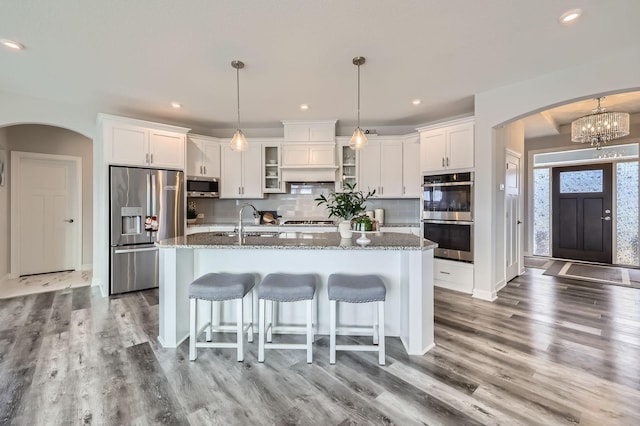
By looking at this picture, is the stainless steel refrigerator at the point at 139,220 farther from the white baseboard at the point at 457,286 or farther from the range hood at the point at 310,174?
the white baseboard at the point at 457,286

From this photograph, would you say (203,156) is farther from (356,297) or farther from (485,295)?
(485,295)

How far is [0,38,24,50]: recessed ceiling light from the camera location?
2373 millimetres

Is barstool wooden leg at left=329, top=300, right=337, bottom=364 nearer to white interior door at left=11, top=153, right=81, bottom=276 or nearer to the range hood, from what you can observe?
the range hood

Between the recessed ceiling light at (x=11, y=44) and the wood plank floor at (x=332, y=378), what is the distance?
263cm

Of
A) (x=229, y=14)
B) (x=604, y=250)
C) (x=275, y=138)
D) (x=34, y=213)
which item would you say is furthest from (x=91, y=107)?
(x=604, y=250)

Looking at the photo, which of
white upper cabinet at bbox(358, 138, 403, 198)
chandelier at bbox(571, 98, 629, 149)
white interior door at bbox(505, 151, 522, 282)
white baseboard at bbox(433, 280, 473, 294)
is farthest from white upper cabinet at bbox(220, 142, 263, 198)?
chandelier at bbox(571, 98, 629, 149)

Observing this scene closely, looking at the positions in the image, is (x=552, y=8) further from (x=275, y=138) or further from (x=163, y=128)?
(x=163, y=128)

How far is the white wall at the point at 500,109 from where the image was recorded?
263cm

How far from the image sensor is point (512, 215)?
4.43 meters

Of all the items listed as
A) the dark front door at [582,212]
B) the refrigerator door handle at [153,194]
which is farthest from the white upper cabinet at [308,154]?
the dark front door at [582,212]

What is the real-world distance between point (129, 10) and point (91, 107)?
8.82ft

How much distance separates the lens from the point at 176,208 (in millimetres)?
4199

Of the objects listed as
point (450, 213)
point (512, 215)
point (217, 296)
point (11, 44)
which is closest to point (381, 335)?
point (217, 296)

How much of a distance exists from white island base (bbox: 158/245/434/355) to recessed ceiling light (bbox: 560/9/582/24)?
6.73 feet
